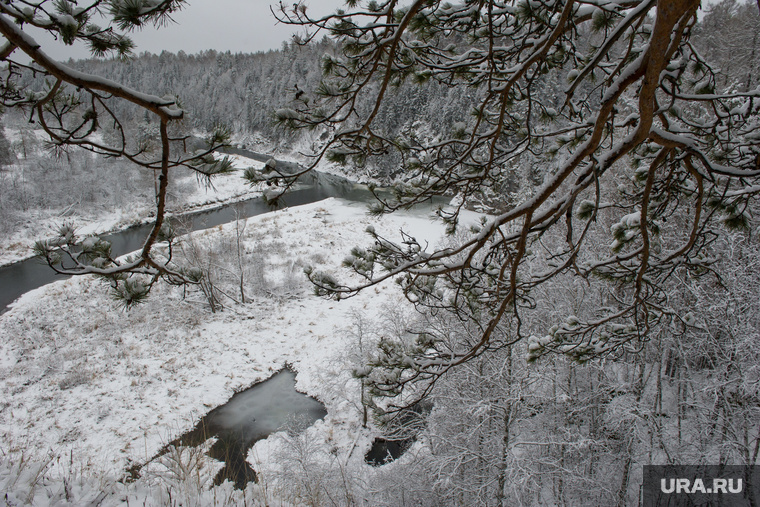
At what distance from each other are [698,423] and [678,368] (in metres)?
1.55

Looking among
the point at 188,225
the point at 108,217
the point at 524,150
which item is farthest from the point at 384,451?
the point at 108,217

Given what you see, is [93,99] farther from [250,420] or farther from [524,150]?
[250,420]

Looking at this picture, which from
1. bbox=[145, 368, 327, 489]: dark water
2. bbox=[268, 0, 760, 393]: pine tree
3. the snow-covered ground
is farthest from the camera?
the snow-covered ground

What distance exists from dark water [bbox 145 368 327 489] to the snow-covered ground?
262 millimetres

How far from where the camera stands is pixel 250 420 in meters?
9.67

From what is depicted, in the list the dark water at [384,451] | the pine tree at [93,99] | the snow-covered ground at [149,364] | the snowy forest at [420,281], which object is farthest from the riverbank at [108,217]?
the pine tree at [93,99]

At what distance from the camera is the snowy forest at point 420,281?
168 cm

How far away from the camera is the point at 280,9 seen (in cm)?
167

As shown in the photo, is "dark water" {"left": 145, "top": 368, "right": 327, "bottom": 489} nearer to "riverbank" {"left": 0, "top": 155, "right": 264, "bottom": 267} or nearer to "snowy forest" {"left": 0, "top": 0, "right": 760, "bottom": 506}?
"snowy forest" {"left": 0, "top": 0, "right": 760, "bottom": 506}

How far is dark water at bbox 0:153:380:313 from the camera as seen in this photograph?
14547 millimetres

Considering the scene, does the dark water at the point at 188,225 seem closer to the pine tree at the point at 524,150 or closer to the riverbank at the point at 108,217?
the riverbank at the point at 108,217

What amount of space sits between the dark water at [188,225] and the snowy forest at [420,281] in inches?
15.9

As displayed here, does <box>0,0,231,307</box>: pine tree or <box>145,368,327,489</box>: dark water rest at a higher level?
<box>0,0,231,307</box>: pine tree

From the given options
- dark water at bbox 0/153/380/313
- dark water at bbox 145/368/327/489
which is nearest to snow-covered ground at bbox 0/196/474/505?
dark water at bbox 145/368/327/489
